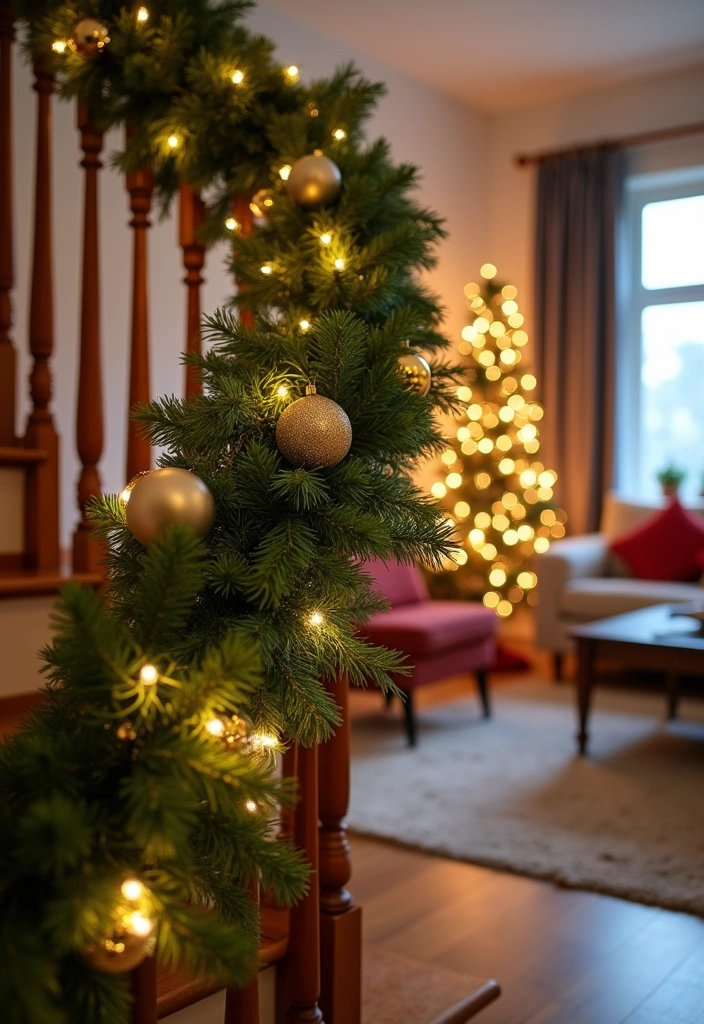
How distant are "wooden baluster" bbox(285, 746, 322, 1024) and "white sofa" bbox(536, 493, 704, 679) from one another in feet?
11.9

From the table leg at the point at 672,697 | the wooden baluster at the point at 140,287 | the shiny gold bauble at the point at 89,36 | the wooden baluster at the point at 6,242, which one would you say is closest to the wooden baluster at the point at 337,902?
the wooden baluster at the point at 140,287

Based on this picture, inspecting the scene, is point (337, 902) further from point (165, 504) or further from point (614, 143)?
point (614, 143)

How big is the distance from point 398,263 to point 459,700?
3559 mm

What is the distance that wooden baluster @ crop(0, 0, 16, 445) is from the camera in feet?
5.51

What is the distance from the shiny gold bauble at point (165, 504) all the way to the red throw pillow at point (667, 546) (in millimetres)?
4540

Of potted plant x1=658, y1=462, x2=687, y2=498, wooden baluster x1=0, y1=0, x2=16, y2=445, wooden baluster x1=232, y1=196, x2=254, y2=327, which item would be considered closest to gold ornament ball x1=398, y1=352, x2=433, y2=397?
wooden baluster x1=232, y1=196, x2=254, y2=327

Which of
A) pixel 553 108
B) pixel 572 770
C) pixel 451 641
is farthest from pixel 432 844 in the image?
pixel 553 108

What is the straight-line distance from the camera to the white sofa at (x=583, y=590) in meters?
4.73

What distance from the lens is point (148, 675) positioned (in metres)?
0.73

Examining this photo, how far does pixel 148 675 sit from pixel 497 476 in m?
4.91

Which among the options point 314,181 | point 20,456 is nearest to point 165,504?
point 314,181

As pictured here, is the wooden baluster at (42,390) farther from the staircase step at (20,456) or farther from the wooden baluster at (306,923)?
the wooden baluster at (306,923)

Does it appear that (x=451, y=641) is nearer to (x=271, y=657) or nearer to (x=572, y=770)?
(x=572, y=770)

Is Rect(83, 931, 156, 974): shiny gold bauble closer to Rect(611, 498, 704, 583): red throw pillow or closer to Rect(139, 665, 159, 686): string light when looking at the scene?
Rect(139, 665, 159, 686): string light
